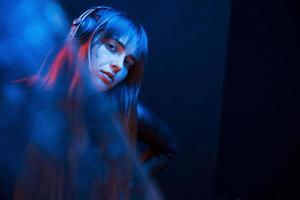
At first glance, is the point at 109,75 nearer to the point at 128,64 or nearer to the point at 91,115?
the point at 128,64

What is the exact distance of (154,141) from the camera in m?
3.89

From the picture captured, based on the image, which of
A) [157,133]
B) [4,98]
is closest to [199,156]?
[157,133]

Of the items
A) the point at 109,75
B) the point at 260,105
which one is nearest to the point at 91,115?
the point at 109,75

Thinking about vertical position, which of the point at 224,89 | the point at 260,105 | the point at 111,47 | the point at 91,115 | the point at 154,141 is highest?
the point at 111,47

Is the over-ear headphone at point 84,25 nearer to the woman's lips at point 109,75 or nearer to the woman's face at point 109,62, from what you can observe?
the woman's face at point 109,62

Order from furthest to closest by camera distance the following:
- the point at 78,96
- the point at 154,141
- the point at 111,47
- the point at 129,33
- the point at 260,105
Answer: the point at 260,105
the point at 154,141
the point at 129,33
the point at 111,47
the point at 78,96

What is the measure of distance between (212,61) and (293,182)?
2082mm

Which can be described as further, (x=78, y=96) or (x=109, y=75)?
(x=109, y=75)

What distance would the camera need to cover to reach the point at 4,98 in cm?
324

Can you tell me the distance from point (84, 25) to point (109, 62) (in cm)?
32

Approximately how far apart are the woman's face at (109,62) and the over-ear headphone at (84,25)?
11 cm

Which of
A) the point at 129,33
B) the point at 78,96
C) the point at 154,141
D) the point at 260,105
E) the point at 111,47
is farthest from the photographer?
the point at 260,105

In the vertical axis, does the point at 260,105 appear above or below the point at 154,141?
below

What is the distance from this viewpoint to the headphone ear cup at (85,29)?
342 cm
